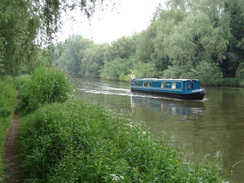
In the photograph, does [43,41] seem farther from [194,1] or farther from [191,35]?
[194,1]

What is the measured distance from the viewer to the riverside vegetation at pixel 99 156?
3588 mm

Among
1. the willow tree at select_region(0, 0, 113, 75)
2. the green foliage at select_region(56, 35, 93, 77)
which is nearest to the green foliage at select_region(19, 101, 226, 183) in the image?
the willow tree at select_region(0, 0, 113, 75)

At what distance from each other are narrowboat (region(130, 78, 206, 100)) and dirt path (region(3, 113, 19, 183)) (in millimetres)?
14155

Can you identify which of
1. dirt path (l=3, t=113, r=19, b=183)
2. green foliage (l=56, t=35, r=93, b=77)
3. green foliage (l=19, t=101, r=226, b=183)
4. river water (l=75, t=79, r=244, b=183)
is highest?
green foliage (l=56, t=35, r=93, b=77)

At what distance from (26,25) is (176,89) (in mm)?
15871

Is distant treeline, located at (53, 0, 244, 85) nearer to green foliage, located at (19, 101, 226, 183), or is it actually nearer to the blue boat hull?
the blue boat hull

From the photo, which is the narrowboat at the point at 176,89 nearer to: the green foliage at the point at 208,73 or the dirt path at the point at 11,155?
the green foliage at the point at 208,73

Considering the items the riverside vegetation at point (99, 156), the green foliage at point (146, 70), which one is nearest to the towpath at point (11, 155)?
the riverside vegetation at point (99, 156)

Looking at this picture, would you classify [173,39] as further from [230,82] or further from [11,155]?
[11,155]

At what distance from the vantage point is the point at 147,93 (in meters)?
25.0

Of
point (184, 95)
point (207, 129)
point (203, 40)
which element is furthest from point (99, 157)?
point (203, 40)

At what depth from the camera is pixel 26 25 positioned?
6.75m

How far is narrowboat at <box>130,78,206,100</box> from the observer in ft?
65.7

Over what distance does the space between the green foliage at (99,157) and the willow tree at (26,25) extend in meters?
2.36
